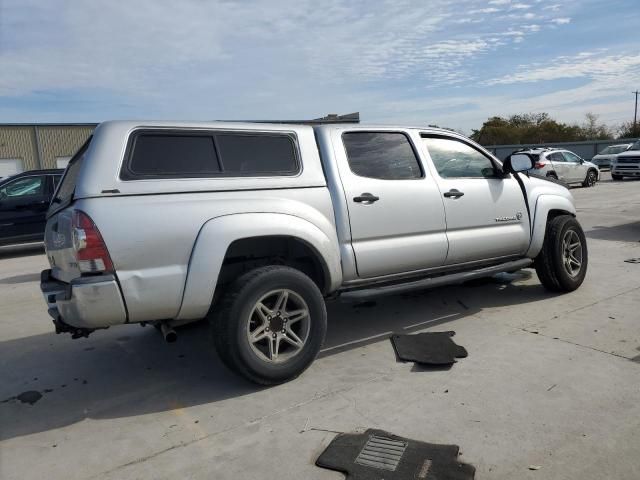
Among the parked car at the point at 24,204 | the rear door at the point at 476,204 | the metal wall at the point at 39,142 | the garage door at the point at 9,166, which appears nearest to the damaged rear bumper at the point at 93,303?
the rear door at the point at 476,204

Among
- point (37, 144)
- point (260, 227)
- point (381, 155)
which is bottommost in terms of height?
point (260, 227)

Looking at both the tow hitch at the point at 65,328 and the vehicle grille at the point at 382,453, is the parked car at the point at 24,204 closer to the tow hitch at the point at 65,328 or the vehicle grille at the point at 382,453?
the tow hitch at the point at 65,328

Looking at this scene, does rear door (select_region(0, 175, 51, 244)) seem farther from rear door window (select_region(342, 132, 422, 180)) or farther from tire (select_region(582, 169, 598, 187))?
tire (select_region(582, 169, 598, 187))

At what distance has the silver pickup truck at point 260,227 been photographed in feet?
10.8

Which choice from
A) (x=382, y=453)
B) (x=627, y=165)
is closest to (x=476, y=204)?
(x=382, y=453)

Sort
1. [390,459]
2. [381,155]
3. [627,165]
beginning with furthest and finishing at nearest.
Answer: [627,165] → [381,155] → [390,459]

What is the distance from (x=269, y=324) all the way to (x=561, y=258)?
346 centimetres

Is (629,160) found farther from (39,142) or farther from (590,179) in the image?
(39,142)

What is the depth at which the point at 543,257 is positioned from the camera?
560cm

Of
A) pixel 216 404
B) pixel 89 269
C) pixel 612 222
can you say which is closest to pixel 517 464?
pixel 216 404

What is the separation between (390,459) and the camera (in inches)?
110

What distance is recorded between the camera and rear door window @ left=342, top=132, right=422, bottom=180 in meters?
4.41

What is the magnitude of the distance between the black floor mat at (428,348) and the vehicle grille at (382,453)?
3.78 ft

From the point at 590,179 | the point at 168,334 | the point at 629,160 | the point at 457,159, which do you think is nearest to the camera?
the point at 168,334
